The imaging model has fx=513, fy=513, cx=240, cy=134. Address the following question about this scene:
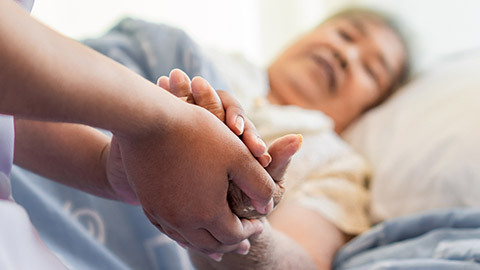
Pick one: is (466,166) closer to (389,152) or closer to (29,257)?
(389,152)

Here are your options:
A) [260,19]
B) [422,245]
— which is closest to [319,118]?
[422,245]

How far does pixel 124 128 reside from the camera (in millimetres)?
443

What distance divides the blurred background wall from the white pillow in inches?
7.7

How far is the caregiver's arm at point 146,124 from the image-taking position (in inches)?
14.9

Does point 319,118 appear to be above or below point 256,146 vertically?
below

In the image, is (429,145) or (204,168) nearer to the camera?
(204,168)

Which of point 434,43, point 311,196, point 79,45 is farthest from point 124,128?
point 434,43

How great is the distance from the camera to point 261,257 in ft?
2.18

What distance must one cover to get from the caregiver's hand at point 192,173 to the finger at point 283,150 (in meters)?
0.02

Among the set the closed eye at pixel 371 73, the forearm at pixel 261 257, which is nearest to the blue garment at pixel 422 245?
the forearm at pixel 261 257

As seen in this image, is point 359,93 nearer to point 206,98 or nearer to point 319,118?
point 319,118

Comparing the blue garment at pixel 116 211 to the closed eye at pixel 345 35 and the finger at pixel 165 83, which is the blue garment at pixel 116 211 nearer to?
the finger at pixel 165 83

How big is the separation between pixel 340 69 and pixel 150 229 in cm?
91

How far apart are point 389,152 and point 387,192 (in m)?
0.14
